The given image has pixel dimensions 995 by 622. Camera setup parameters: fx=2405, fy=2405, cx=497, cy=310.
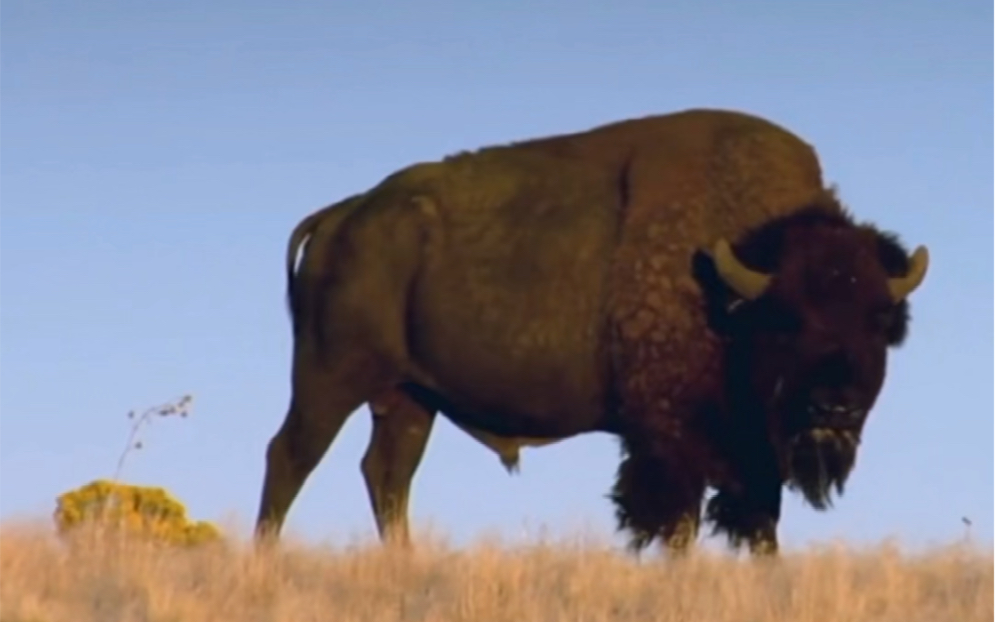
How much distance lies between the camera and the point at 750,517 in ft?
49.5

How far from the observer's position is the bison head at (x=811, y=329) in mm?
14758

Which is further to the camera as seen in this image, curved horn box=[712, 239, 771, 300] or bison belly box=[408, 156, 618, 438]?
bison belly box=[408, 156, 618, 438]

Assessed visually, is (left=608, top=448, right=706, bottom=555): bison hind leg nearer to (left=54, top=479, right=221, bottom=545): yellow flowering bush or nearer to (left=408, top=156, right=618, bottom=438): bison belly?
(left=408, top=156, right=618, bottom=438): bison belly

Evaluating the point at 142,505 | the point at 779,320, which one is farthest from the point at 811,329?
the point at 142,505

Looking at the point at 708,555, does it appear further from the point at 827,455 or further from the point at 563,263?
the point at 563,263

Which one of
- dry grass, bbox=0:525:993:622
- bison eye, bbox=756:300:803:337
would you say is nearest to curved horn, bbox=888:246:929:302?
bison eye, bbox=756:300:803:337

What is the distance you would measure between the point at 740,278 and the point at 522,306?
158cm

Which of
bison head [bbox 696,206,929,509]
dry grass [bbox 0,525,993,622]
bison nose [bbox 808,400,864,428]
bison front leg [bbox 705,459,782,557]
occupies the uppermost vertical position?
bison head [bbox 696,206,929,509]

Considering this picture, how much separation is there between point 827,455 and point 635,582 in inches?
117

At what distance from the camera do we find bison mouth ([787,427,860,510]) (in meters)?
14.9

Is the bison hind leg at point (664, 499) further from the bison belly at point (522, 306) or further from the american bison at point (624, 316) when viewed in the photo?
the bison belly at point (522, 306)

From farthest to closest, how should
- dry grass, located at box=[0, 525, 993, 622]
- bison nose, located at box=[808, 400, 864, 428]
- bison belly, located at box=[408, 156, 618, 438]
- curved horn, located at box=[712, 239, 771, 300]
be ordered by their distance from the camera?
bison belly, located at box=[408, 156, 618, 438] → curved horn, located at box=[712, 239, 771, 300] → bison nose, located at box=[808, 400, 864, 428] → dry grass, located at box=[0, 525, 993, 622]

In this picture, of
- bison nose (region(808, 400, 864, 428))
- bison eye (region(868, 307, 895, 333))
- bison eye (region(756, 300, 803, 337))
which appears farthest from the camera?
bison eye (region(756, 300, 803, 337))

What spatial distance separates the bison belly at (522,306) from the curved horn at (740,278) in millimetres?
866
